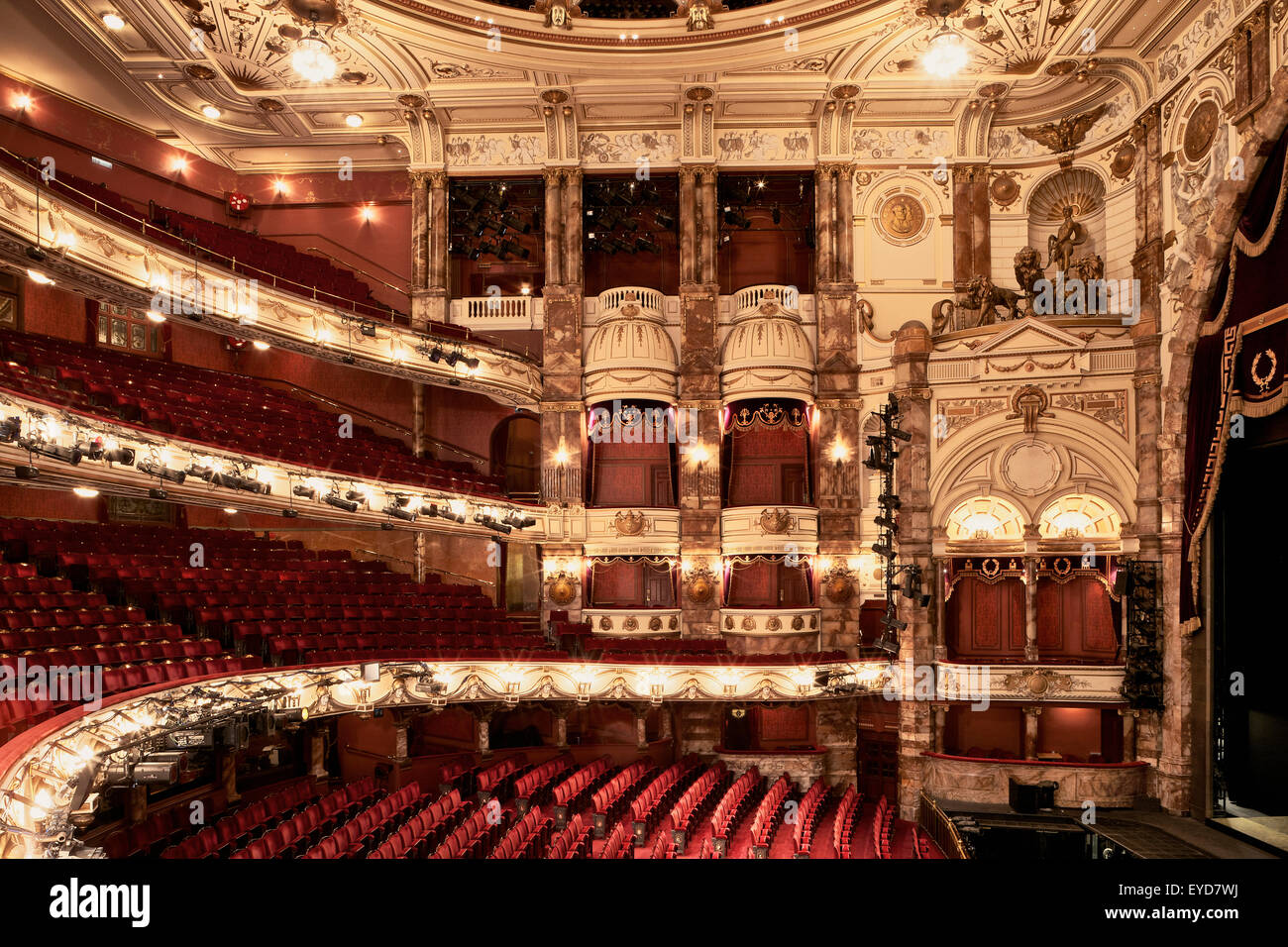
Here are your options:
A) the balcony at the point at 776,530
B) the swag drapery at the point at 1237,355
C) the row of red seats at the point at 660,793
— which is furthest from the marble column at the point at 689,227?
the row of red seats at the point at 660,793

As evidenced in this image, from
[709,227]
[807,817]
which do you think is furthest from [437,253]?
[807,817]

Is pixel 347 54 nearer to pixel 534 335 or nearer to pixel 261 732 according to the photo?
pixel 534 335

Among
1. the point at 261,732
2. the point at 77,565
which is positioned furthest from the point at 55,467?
the point at 261,732

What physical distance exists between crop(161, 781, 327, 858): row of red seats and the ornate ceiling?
11211mm

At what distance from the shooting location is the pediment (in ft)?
43.2

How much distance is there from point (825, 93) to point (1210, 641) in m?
10.5

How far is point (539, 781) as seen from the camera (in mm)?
12008

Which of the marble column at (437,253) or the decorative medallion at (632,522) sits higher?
the marble column at (437,253)

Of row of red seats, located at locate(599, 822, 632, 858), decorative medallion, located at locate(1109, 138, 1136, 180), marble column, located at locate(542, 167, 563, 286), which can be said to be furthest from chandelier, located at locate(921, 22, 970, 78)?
row of red seats, located at locate(599, 822, 632, 858)

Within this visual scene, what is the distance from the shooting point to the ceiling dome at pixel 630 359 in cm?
1531

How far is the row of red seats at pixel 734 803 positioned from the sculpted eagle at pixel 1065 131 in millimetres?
11863

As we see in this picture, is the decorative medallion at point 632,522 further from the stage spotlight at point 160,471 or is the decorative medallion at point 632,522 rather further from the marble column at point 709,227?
the stage spotlight at point 160,471

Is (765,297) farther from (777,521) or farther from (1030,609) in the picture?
(1030,609)

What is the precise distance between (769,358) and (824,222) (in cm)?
283
